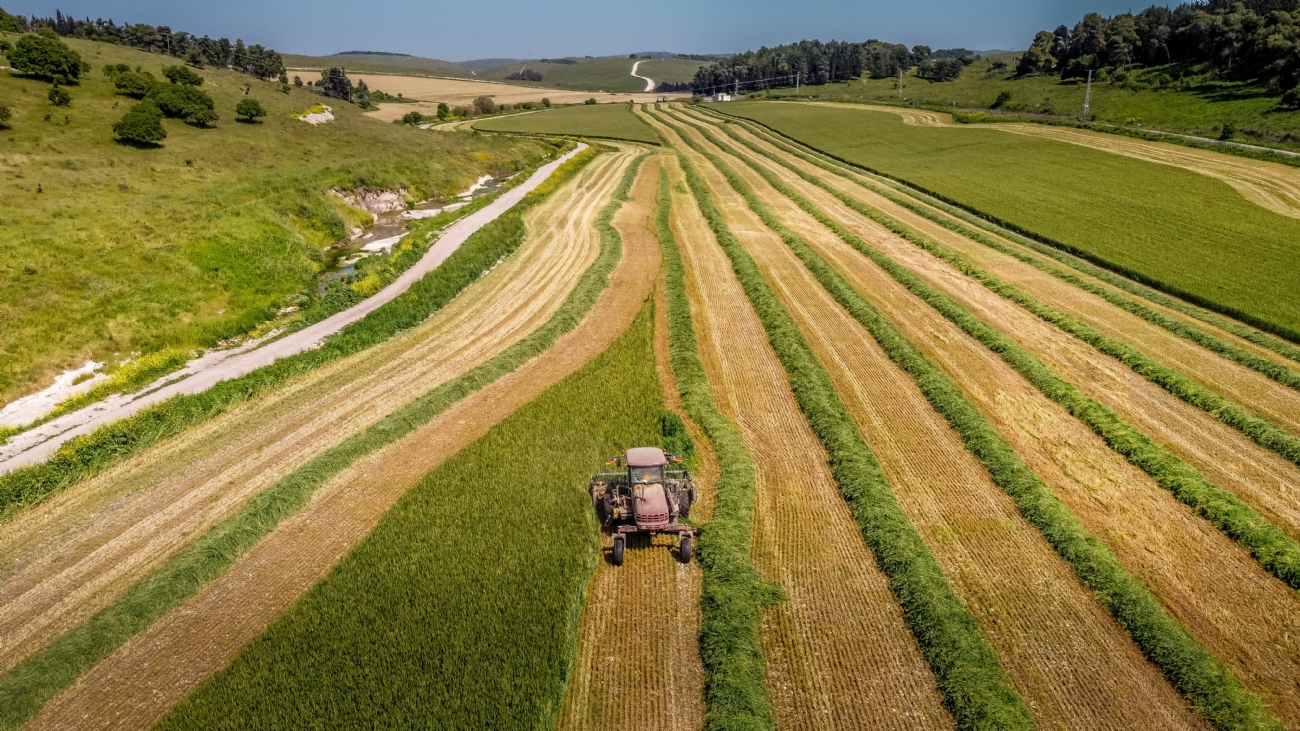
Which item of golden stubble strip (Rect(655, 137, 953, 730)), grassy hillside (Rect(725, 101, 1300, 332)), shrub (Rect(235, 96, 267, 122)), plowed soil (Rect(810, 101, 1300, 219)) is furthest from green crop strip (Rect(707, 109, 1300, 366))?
shrub (Rect(235, 96, 267, 122))

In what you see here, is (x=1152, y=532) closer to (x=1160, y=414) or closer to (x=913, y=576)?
(x=913, y=576)

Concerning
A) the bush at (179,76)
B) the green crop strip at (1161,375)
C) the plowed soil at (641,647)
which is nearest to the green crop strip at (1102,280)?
the green crop strip at (1161,375)

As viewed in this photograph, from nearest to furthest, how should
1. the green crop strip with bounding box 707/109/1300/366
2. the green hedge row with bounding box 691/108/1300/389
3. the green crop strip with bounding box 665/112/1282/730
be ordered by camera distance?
1. the green crop strip with bounding box 665/112/1282/730
2. the green hedge row with bounding box 691/108/1300/389
3. the green crop strip with bounding box 707/109/1300/366

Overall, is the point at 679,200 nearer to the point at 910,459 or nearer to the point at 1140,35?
the point at 910,459

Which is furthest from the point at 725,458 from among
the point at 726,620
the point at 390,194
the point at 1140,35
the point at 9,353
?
the point at 1140,35

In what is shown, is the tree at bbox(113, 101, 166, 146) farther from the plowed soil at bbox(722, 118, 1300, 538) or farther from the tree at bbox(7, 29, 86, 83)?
the plowed soil at bbox(722, 118, 1300, 538)

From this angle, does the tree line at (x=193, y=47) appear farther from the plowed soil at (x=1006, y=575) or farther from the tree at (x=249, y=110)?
the plowed soil at (x=1006, y=575)

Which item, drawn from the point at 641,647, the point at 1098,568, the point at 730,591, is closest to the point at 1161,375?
the point at 1098,568
